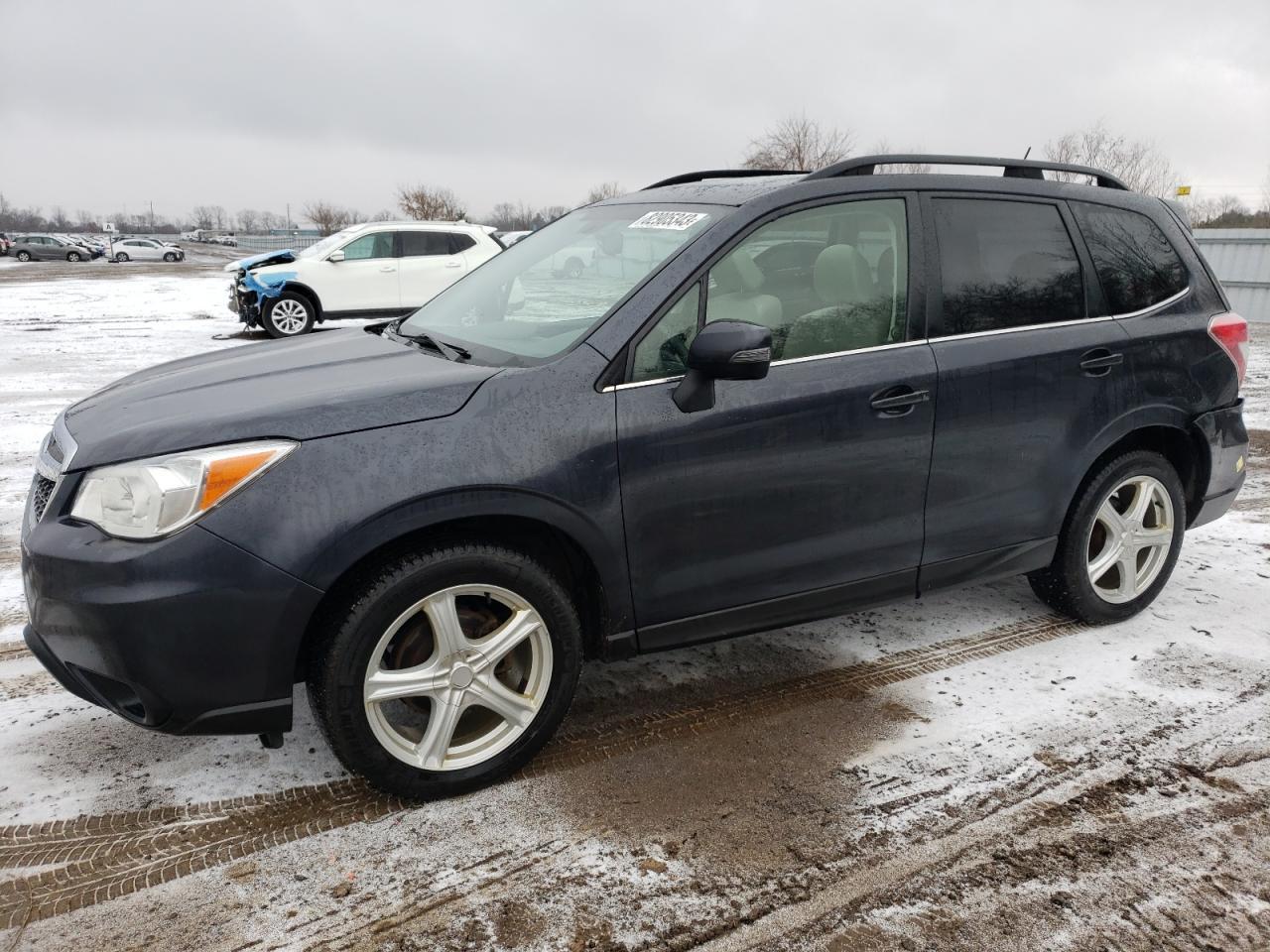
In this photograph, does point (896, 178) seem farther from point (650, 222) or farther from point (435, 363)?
point (435, 363)

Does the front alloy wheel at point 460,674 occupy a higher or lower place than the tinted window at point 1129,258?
lower

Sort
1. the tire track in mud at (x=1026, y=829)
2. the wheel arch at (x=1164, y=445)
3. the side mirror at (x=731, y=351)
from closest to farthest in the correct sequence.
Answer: the tire track in mud at (x=1026, y=829) → the side mirror at (x=731, y=351) → the wheel arch at (x=1164, y=445)

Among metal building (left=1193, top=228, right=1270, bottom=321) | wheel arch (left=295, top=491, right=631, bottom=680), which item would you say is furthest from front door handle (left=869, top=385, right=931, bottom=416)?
metal building (left=1193, top=228, right=1270, bottom=321)

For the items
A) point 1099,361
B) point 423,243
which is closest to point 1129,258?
point 1099,361

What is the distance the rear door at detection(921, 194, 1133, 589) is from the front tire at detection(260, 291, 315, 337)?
1298 centimetres

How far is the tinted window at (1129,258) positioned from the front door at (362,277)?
13098 mm

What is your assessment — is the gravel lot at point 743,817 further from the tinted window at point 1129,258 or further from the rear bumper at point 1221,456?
the tinted window at point 1129,258

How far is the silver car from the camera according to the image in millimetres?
48469

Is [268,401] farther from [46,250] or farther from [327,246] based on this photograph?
[46,250]

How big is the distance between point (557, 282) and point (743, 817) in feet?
6.51

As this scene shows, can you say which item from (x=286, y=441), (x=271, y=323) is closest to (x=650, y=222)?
(x=286, y=441)

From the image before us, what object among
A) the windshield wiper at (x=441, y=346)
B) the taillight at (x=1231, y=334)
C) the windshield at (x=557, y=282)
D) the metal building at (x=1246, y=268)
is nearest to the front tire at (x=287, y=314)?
the windshield at (x=557, y=282)

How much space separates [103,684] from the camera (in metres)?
2.51

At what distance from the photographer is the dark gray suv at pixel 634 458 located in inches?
98.2
